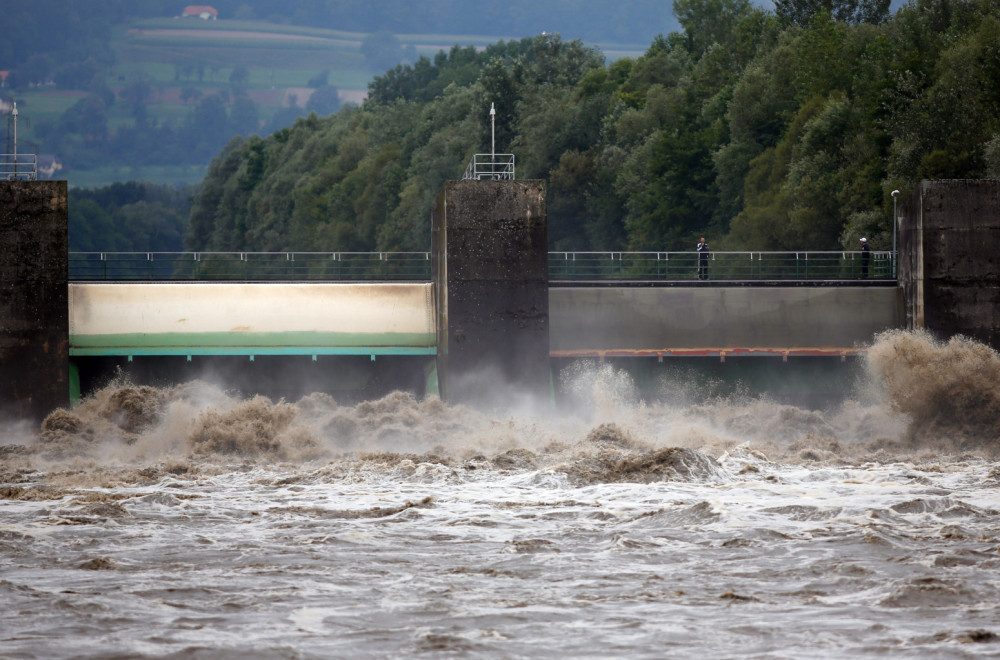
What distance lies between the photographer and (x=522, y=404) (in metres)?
26.0

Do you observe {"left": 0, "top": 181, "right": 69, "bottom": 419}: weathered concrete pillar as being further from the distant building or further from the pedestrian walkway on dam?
the distant building

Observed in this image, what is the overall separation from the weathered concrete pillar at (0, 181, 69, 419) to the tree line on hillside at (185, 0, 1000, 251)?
29119 millimetres

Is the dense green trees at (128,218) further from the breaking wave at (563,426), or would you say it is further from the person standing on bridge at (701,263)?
the breaking wave at (563,426)

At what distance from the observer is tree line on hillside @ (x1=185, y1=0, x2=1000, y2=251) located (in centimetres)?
4738

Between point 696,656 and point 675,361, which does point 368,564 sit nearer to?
point 696,656

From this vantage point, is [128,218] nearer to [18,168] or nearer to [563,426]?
[18,168]

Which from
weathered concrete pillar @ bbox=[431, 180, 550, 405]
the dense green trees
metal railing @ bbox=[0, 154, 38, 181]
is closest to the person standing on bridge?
weathered concrete pillar @ bbox=[431, 180, 550, 405]

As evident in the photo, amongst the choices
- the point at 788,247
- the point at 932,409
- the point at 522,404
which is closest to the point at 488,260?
the point at 522,404

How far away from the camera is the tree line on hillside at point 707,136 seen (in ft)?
155

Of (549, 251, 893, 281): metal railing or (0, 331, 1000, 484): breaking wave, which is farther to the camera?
(549, 251, 893, 281): metal railing

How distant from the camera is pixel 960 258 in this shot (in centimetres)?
2756

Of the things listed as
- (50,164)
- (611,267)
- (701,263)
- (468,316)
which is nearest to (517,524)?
(468,316)

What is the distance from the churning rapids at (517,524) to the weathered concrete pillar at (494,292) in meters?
0.77

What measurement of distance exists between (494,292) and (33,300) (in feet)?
32.6
